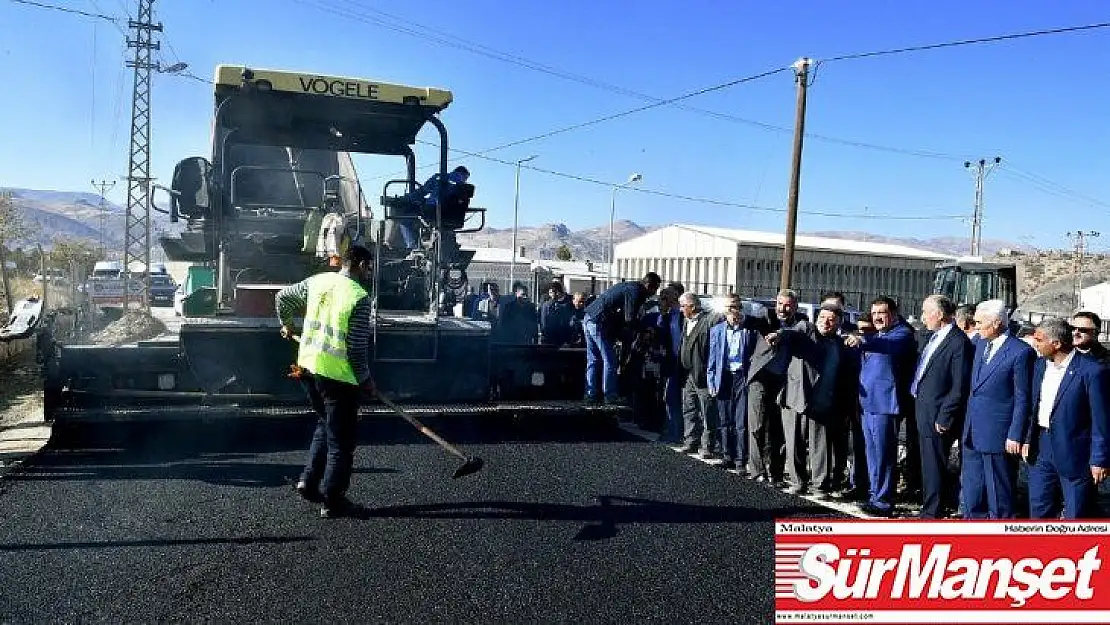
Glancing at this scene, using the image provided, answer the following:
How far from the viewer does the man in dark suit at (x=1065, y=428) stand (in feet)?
15.9

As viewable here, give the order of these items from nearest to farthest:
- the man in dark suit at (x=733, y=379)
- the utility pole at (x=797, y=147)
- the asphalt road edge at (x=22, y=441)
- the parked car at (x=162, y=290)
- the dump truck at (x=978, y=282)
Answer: the asphalt road edge at (x=22, y=441)
the man in dark suit at (x=733, y=379)
the utility pole at (x=797, y=147)
the dump truck at (x=978, y=282)
the parked car at (x=162, y=290)

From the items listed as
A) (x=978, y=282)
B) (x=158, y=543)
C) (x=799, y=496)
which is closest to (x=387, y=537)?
(x=158, y=543)

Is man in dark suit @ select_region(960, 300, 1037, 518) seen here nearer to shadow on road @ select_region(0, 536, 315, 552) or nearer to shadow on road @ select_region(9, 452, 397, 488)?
shadow on road @ select_region(0, 536, 315, 552)

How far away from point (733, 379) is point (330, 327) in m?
3.61

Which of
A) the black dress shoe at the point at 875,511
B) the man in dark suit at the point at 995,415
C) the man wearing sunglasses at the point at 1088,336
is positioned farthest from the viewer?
the black dress shoe at the point at 875,511

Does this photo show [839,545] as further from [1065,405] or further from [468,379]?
[468,379]

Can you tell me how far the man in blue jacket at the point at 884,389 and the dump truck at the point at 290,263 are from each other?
108 inches

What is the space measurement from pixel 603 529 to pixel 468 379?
10.6 feet

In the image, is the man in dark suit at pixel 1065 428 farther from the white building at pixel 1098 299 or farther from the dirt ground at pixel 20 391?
the white building at pixel 1098 299

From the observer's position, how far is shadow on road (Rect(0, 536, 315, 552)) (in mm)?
5094

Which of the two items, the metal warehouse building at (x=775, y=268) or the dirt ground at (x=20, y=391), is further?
the metal warehouse building at (x=775, y=268)

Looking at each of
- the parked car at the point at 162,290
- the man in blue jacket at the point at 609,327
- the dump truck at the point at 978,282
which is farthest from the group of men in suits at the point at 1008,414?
the parked car at the point at 162,290

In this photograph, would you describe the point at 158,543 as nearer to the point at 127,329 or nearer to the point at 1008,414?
the point at 1008,414

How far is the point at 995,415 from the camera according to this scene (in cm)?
541
